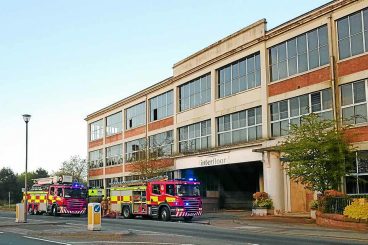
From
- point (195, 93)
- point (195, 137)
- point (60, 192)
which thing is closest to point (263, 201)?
point (195, 137)

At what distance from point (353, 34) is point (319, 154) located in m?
7.45

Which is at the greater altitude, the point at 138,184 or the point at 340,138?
the point at 340,138

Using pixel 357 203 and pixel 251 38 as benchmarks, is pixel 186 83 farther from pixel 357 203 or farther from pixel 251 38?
pixel 357 203

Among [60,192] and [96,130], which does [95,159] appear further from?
[60,192]

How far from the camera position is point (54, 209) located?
1642 inches

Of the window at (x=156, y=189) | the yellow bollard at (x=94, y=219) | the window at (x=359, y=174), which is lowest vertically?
the yellow bollard at (x=94, y=219)

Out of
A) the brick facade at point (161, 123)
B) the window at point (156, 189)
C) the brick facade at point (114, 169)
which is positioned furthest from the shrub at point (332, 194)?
the brick facade at point (114, 169)

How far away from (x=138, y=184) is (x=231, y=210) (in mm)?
12069

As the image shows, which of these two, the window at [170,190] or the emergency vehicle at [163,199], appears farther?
the window at [170,190]

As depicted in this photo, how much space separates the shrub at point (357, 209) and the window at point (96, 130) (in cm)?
4683

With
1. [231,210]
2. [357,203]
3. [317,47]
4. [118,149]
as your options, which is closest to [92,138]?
[118,149]

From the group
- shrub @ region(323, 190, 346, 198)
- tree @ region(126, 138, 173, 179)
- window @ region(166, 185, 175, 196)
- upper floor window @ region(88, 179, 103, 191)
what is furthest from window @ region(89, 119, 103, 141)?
shrub @ region(323, 190, 346, 198)

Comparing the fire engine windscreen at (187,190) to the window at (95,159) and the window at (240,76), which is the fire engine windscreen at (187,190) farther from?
the window at (95,159)

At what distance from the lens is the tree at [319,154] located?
27078mm
